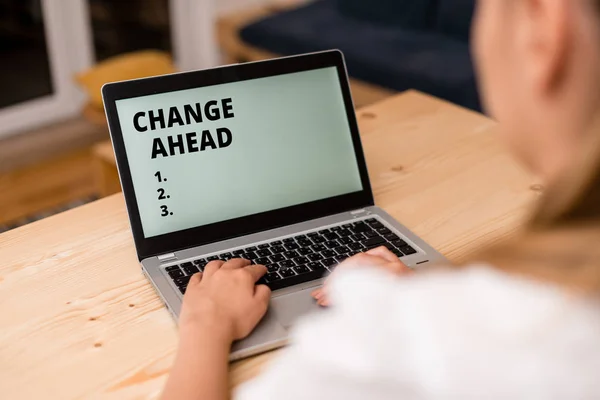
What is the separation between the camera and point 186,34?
3473 millimetres

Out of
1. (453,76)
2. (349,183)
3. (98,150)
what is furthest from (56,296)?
(453,76)

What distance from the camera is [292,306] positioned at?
0.94 m

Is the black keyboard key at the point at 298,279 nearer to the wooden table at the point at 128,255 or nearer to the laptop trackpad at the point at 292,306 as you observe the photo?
the laptop trackpad at the point at 292,306

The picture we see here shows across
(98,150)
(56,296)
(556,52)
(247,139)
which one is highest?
(556,52)

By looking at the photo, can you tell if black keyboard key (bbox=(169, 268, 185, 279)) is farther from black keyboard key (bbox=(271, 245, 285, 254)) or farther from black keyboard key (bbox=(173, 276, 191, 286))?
black keyboard key (bbox=(271, 245, 285, 254))

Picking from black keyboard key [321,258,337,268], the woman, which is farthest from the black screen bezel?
the woman

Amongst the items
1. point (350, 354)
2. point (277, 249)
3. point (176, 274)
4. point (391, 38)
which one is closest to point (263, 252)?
point (277, 249)

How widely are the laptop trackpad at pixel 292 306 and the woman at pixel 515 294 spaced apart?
34cm

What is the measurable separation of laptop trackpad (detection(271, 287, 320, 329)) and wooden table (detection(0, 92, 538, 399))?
61 millimetres

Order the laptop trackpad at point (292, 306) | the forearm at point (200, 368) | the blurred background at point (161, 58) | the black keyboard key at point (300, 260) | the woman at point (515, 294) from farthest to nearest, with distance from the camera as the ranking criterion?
the blurred background at point (161, 58) → the black keyboard key at point (300, 260) → the laptop trackpad at point (292, 306) → the forearm at point (200, 368) → the woman at point (515, 294)

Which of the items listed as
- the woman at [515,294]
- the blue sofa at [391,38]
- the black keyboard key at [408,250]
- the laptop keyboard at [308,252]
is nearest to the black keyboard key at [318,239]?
the laptop keyboard at [308,252]

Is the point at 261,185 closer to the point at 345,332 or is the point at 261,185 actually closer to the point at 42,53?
the point at 345,332

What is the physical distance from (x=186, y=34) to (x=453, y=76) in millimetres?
1441

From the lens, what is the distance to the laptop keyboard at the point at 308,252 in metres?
0.99
